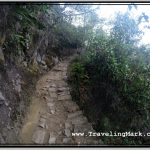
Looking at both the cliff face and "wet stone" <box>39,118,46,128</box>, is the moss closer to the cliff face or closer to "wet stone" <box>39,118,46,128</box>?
the cliff face

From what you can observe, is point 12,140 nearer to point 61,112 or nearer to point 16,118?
point 16,118

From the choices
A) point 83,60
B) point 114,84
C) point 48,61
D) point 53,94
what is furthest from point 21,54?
point 114,84

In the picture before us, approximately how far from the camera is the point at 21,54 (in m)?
3.23

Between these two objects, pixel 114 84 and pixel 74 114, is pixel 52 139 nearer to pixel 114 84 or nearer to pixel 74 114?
pixel 74 114

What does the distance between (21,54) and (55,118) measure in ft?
2.71

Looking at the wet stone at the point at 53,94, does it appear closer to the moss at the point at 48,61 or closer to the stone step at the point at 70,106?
the stone step at the point at 70,106

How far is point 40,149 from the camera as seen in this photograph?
9.07ft

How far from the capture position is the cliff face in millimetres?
2947

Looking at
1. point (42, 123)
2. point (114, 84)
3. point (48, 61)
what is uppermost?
point (48, 61)

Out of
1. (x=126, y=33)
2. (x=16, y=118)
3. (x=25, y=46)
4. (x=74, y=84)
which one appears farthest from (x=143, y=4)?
(x=16, y=118)

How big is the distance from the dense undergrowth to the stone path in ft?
0.34

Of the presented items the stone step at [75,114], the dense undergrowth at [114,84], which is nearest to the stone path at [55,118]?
the stone step at [75,114]

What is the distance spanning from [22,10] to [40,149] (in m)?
1.40

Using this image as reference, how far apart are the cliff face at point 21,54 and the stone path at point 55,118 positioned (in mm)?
122
